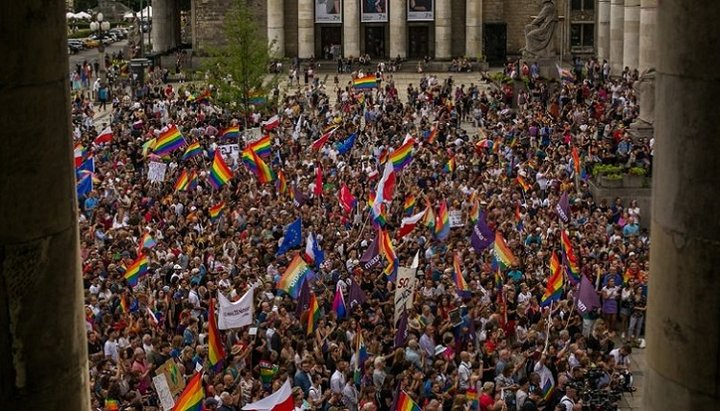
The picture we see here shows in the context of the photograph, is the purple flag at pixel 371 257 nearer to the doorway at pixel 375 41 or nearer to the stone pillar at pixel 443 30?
the stone pillar at pixel 443 30

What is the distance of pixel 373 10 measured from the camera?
85812 millimetres

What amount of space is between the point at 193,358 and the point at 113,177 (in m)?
18.9

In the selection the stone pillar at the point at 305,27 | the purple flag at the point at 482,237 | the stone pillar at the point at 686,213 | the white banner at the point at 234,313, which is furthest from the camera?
the stone pillar at the point at 305,27

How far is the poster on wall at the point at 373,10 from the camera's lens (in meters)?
85.6

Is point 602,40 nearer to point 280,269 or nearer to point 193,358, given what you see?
point 280,269

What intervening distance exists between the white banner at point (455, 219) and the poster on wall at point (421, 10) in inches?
2222

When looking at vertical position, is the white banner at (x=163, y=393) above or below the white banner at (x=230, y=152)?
below

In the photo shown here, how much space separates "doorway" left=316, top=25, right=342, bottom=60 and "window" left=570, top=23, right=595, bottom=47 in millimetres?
16916

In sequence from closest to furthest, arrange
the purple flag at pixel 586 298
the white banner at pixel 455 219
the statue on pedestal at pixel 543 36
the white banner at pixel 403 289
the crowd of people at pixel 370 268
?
the crowd of people at pixel 370 268, the white banner at pixel 403 289, the purple flag at pixel 586 298, the white banner at pixel 455 219, the statue on pedestal at pixel 543 36

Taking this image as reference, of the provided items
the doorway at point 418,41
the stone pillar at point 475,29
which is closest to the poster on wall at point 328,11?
the doorway at point 418,41

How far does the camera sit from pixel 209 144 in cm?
4516

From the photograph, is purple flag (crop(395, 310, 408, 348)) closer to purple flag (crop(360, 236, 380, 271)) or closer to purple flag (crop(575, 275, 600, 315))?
purple flag (crop(575, 275, 600, 315))

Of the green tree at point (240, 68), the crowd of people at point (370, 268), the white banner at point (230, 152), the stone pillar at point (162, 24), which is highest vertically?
the stone pillar at point (162, 24)

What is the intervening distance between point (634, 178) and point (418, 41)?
2056 inches
